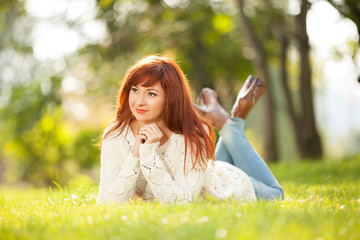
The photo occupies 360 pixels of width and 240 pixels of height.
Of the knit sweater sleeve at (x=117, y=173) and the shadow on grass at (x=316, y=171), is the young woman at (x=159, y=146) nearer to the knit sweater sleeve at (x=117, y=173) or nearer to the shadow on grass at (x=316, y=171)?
the knit sweater sleeve at (x=117, y=173)

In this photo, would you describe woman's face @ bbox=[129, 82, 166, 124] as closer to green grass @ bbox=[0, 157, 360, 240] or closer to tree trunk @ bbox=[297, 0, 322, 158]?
green grass @ bbox=[0, 157, 360, 240]

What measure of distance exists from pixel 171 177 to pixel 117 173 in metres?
0.37

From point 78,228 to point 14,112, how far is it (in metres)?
7.79

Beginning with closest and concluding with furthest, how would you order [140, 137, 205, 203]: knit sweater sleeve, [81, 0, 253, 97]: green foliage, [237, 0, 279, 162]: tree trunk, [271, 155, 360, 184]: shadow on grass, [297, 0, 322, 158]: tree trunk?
1. [140, 137, 205, 203]: knit sweater sleeve
2. [271, 155, 360, 184]: shadow on grass
3. [297, 0, 322, 158]: tree trunk
4. [237, 0, 279, 162]: tree trunk
5. [81, 0, 253, 97]: green foliage

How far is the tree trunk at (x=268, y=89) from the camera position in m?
9.13

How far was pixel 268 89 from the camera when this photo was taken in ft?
31.4

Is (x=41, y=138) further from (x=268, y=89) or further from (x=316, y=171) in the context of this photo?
(x=316, y=171)

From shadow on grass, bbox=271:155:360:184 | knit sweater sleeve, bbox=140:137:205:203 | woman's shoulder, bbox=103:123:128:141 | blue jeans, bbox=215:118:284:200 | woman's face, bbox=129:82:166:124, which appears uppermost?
woman's face, bbox=129:82:166:124

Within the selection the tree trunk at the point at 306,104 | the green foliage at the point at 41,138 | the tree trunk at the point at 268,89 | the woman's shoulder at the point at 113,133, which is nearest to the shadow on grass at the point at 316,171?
the tree trunk at the point at 306,104

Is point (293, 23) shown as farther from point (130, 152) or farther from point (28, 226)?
point (28, 226)

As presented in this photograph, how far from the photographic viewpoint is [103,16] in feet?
35.3

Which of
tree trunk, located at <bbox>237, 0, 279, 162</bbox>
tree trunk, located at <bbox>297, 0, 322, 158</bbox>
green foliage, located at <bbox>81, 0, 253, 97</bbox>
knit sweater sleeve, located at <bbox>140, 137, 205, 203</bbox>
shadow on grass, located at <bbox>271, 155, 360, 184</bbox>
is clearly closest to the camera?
knit sweater sleeve, located at <bbox>140, 137, 205, 203</bbox>

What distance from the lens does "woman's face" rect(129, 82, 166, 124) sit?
2.87 m

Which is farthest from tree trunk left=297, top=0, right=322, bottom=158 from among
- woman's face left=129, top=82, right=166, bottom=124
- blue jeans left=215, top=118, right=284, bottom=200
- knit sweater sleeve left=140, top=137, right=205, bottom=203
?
knit sweater sleeve left=140, top=137, right=205, bottom=203
